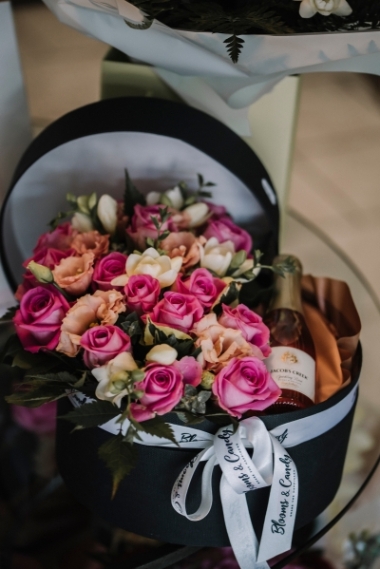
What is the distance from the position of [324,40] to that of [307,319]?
1.02 feet

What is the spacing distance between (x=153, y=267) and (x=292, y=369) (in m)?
0.18

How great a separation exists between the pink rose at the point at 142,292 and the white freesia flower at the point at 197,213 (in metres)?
0.18

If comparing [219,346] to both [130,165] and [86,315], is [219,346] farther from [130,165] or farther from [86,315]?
[130,165]

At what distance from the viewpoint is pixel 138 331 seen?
579mm

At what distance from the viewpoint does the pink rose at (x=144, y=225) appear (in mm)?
703

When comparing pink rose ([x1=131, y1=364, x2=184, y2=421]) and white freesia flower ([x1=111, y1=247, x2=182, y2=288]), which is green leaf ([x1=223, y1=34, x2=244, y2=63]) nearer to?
white freesia flower ([x1=111, y1=247, x2=182, y2=288])

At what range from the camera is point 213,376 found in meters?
0.56

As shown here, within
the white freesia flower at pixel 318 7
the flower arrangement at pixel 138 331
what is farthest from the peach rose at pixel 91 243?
the white freesia flower at pixel 318 7

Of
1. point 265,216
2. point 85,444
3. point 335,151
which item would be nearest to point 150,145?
point 265,216

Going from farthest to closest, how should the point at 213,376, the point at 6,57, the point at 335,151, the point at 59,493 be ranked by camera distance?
the point at 335,151, the point at 6,57, the point at 59,493, the point at 213,376

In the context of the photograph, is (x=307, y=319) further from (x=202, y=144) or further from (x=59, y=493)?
(x=59, y=493)

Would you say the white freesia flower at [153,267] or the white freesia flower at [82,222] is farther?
the white freesia flower at [82,222]

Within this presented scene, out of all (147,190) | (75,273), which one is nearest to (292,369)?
(75,273)

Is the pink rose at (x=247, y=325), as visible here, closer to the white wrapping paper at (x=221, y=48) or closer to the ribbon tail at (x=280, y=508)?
the ribbon tail at (x=280, y=508)
